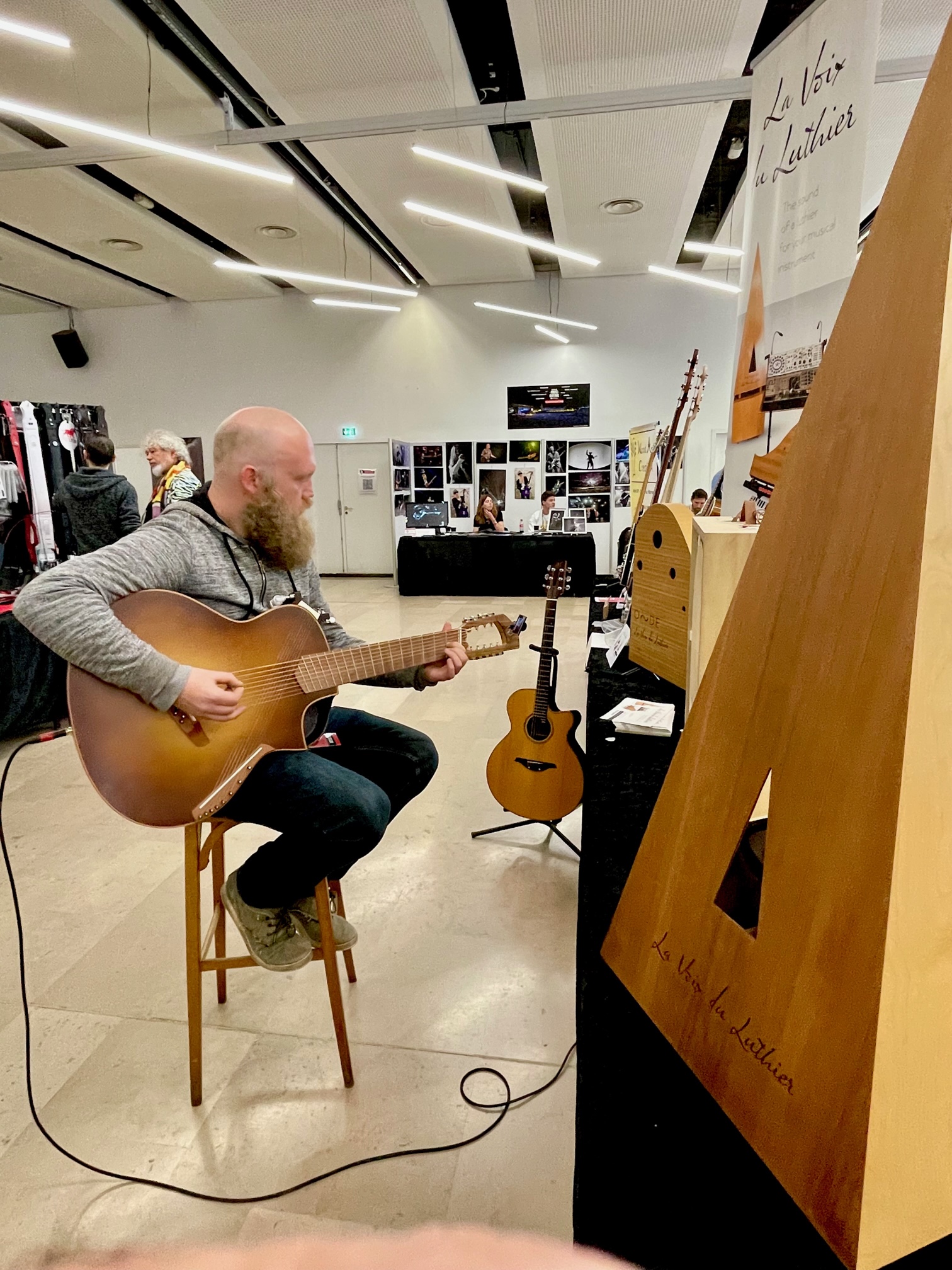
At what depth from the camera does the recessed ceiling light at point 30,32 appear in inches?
110

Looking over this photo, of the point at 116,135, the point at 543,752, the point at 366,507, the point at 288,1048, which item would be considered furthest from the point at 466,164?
the point at 366,507

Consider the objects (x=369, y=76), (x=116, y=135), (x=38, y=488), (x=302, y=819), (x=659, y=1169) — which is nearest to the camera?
(x=659, y=1169)

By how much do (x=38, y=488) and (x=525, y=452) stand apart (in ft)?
20.8

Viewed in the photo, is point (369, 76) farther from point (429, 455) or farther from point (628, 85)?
point (429, 455)

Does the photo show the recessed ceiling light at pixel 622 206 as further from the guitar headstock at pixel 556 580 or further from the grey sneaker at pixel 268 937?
the grey sneaker at pixel 268 937

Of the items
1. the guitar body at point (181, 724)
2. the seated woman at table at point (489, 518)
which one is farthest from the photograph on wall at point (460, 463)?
the guitar body at point (181, 724)

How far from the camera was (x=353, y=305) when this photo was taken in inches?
318

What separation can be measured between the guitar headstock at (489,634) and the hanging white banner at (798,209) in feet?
2.70

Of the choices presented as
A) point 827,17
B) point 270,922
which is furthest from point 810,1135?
point 827,17

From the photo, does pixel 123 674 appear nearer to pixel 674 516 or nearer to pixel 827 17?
pixel 674 516

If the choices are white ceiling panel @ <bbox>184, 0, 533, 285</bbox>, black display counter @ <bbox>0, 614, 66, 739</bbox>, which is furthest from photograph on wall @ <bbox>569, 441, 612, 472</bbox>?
black display counter @ <bbox>0, 614, 66, 739</bbox>

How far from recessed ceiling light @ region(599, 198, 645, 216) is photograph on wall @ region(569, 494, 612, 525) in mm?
3856

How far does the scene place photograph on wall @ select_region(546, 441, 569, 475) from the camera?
396 inches

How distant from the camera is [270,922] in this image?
167cm
